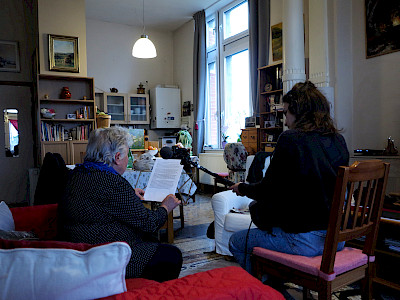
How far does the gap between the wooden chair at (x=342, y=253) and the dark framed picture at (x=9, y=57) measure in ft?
21.2

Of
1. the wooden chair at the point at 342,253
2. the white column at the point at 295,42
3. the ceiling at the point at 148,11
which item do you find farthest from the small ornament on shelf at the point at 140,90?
the wooden chair at the point at 342,253

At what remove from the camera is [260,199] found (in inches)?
63.4

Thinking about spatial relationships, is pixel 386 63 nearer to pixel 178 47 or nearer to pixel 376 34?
pixel 376 34

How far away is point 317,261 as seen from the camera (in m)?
1.46

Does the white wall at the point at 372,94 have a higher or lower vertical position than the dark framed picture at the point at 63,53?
lower

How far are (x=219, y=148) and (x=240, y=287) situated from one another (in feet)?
20.0

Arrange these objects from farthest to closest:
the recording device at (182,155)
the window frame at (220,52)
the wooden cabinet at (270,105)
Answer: the window frame at (220,52) < the wooden cabinet at (270,105) < the recording device at (182,155)

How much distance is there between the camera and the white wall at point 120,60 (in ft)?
24.8

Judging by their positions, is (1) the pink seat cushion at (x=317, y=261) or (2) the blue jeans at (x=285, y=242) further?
(2) the blue jeans at (x=285, y=242)

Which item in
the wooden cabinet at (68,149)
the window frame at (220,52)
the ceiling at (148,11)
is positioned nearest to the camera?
the wooden cabinet at (68,149)

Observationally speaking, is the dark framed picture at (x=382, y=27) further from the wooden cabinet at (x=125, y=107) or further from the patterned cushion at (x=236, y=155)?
the wooden cabinet at (x=125, y=107)

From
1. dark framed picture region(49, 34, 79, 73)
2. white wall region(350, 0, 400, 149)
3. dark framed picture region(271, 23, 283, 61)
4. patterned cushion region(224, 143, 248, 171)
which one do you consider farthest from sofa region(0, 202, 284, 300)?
dark framed picture region(49, 34, 79, 73)

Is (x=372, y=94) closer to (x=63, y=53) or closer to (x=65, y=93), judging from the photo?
(x=65, y=93)

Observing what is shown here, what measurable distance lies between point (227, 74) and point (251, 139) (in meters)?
2.05
